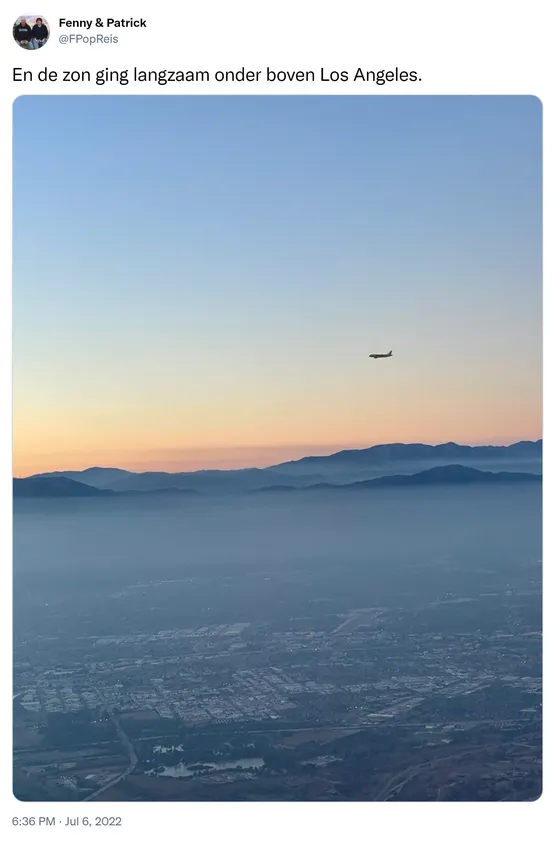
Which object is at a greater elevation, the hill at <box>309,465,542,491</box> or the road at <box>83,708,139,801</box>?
the hill at <box>309,465,542,491</box>

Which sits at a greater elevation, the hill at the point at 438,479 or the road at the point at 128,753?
the hill at the point at 438,479

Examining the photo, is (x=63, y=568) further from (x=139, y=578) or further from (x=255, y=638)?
(x=255, y=638)
